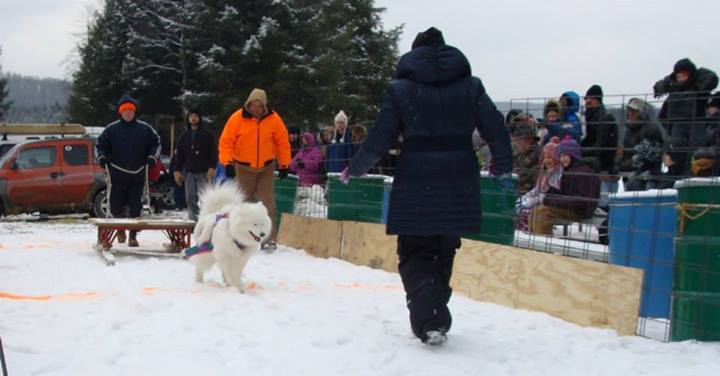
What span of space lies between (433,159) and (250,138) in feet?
15.9

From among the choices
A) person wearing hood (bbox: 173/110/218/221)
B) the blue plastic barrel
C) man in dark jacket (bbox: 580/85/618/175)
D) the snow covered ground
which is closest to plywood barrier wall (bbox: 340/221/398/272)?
the snow covered ground

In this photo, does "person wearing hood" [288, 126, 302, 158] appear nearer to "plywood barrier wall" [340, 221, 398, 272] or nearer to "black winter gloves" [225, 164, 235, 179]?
"black winter gloves" [225, 164, 235, 179]

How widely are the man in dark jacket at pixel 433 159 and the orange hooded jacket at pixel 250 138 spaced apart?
14.9 feet

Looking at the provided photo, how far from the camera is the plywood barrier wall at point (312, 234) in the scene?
29.0ft

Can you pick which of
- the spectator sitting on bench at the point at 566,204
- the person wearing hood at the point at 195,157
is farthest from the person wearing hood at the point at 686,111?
the person wearing hood at the point at 195,157

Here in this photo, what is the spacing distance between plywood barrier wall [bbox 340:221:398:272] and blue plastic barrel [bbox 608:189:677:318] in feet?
8.91

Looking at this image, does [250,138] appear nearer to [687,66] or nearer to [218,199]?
[218,199]

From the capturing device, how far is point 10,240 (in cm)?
1015

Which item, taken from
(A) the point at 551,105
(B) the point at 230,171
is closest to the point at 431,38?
(A) the point at 551,105

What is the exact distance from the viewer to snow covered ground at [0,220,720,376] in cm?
397

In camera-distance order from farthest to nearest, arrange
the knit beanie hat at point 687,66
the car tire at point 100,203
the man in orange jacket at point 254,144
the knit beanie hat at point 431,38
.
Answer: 1. the car tire at point 100,203
2. the man in orange jacket at point 254,144
3. the knit beanie hat at point 687,66
4. the knit beanie hat at point 431,38

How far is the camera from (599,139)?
7.11 m

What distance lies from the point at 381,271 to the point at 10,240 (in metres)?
5.74

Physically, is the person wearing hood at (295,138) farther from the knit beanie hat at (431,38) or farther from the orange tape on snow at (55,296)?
the knit beanie hat at (431,38)
